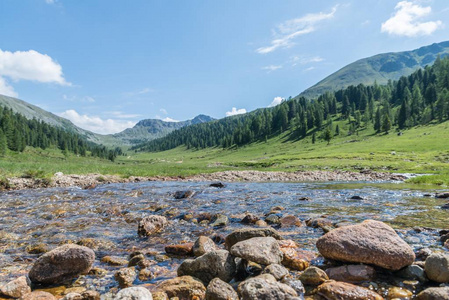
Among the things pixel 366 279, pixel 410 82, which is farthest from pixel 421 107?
pixel 366 279

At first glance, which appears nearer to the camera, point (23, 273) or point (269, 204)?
point (23, 273)

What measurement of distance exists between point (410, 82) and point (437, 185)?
204248 mm

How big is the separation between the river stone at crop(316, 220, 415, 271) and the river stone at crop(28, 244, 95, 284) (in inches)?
275

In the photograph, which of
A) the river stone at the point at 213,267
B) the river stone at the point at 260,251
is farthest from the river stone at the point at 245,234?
the river stone at the point at 213,267

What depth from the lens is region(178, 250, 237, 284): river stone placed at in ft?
21.2

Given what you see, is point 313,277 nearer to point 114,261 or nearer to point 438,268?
point 438,268

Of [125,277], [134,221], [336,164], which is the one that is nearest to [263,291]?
[125,277]

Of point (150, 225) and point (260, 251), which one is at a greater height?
point (260, 251)

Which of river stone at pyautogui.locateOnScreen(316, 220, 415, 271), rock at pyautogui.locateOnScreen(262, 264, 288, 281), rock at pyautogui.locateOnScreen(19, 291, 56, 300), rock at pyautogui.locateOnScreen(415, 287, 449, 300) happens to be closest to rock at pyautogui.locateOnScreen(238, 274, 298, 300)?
rock at pyautogui.locateOnScreen(262, 264, 288, 281)

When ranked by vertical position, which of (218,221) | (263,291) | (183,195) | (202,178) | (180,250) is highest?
(263,291)

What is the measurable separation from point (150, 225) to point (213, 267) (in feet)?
18.6

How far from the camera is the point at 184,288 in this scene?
229 inches

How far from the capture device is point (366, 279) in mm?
6133

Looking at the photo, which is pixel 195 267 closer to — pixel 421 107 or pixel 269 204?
pixel 269 204
